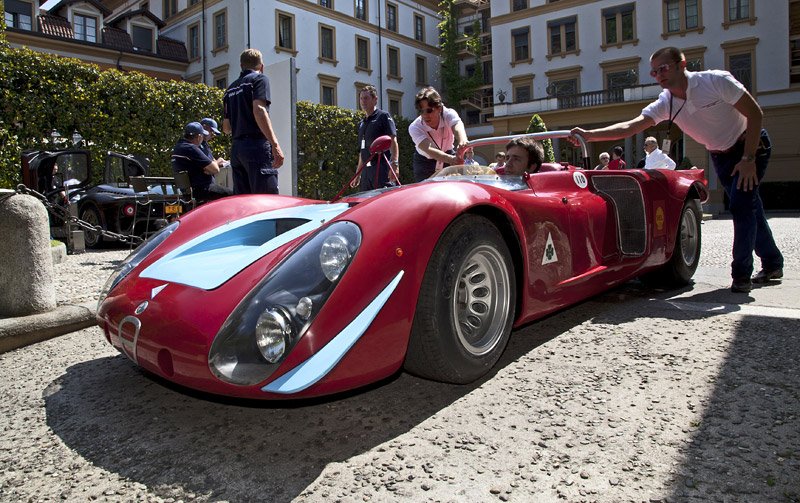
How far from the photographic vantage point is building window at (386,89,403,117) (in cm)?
3512

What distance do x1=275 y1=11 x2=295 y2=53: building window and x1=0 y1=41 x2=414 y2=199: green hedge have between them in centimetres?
1674

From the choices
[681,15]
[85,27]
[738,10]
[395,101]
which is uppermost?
[681,15]

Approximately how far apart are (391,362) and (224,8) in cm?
3028

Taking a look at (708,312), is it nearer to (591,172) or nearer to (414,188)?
(591,172)

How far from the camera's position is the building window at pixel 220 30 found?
2831cm

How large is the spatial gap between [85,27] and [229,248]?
30.7m

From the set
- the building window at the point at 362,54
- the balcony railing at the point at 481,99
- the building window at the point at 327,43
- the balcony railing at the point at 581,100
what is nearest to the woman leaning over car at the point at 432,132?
the balcony railing at the point at 581,100

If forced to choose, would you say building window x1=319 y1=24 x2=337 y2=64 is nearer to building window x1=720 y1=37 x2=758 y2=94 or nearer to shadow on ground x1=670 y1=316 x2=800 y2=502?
building window x1=720 y1=37 x2=758 y2=94

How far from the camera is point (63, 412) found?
2.08 metres

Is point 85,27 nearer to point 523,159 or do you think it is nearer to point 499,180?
point 523,159

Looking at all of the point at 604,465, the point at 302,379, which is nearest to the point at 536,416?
the point at 604,465

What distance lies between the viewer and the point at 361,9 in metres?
33.9

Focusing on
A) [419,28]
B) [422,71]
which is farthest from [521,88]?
[419,28]

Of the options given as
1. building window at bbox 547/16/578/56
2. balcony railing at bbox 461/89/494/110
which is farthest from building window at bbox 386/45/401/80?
building window at bbox 547/16/578/56
